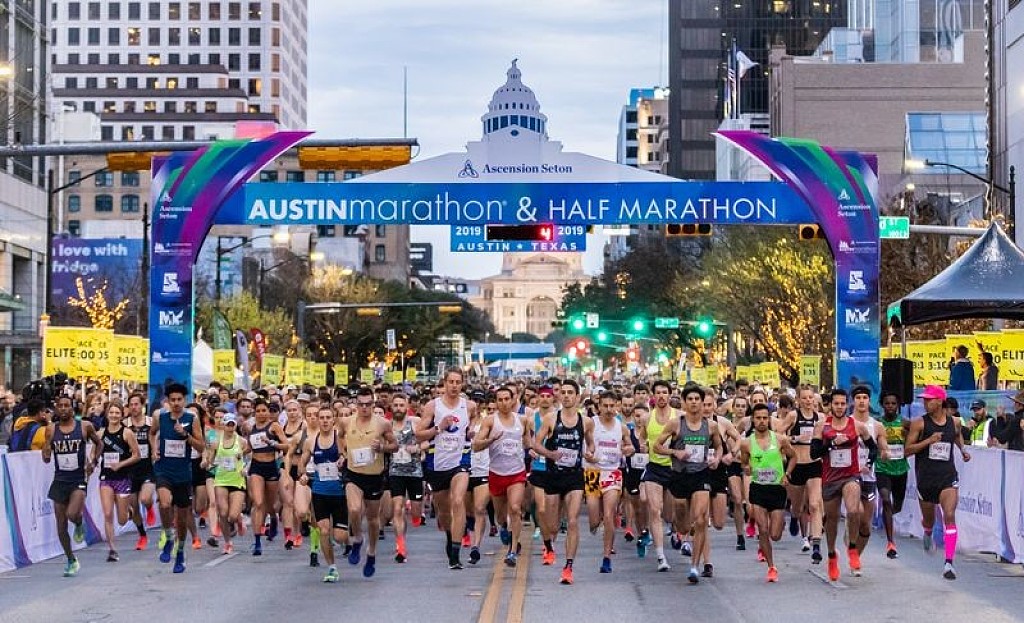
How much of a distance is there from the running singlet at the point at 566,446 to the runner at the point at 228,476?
4487mm

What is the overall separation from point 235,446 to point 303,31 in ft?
519

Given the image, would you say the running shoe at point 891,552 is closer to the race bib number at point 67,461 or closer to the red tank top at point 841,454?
the red tank top at point 841,454

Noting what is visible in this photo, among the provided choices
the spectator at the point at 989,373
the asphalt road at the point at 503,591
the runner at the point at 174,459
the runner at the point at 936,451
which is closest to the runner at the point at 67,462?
the asphalt road at the point at 503,591

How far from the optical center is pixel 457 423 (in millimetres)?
17391

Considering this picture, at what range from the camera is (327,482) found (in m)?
16.6

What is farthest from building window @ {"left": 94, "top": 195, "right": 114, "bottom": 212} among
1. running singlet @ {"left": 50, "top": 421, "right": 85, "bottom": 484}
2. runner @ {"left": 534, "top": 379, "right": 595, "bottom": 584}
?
runner @ {"left": 534, "top": 379, "right": 595, "bottom": 584}

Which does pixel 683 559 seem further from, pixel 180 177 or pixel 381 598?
pixel 180 177

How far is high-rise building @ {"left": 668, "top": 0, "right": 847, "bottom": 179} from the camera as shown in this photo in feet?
487

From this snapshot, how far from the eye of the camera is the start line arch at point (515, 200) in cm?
2642

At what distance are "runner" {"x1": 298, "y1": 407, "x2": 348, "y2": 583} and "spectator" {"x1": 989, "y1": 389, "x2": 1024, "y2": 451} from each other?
29.4 ft

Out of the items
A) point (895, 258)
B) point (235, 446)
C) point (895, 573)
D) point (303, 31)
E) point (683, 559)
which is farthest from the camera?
point (303, 31)

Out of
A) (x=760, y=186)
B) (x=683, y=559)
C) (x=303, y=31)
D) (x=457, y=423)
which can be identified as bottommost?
(x=683, y=559)

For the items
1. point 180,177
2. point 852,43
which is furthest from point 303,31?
point 180,177

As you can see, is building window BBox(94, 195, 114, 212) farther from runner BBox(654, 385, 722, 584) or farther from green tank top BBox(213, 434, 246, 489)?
runner BBox(654, 385, 722, 584)
